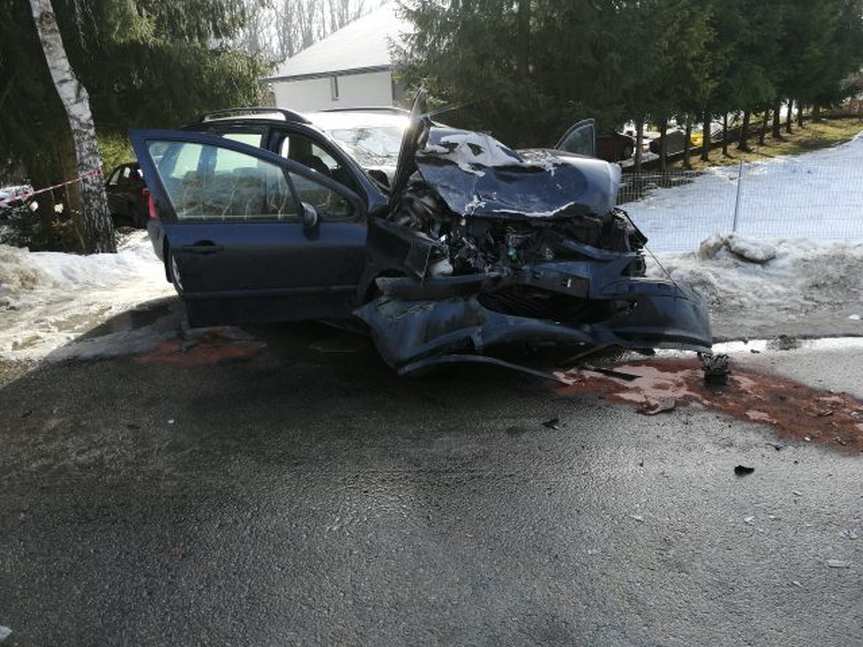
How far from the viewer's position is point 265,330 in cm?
620

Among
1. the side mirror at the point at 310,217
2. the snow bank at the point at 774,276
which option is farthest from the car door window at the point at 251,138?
the snow bank at the point at 774,276

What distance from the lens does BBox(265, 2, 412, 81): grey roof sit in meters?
30.9

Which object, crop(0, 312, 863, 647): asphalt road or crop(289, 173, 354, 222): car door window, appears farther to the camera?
crop(289, 173, 354, 222): car door window

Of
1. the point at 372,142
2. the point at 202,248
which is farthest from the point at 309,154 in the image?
the point at 202,248

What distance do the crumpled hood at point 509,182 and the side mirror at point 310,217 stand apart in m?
0.86

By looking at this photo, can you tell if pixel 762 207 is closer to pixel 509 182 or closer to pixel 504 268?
pixel 509 182

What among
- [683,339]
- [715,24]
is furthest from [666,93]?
[683,339]

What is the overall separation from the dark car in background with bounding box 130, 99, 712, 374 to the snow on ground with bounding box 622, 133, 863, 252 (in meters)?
4.68

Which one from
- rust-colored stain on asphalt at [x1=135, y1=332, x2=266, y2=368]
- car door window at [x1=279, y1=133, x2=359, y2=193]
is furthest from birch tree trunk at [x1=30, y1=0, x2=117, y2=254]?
car door window at [x1=279, y1=133, x2=359, y2=193]

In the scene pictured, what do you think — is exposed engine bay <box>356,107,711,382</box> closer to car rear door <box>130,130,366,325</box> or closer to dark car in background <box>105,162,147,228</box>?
car rear door <box>130,130,366,325</box>

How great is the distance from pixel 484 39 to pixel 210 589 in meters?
11.6

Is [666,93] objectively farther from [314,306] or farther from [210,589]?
[210,589]

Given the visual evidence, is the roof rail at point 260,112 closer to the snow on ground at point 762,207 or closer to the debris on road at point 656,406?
the debris on road at point 656,406

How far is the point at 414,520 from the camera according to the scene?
329 cm
